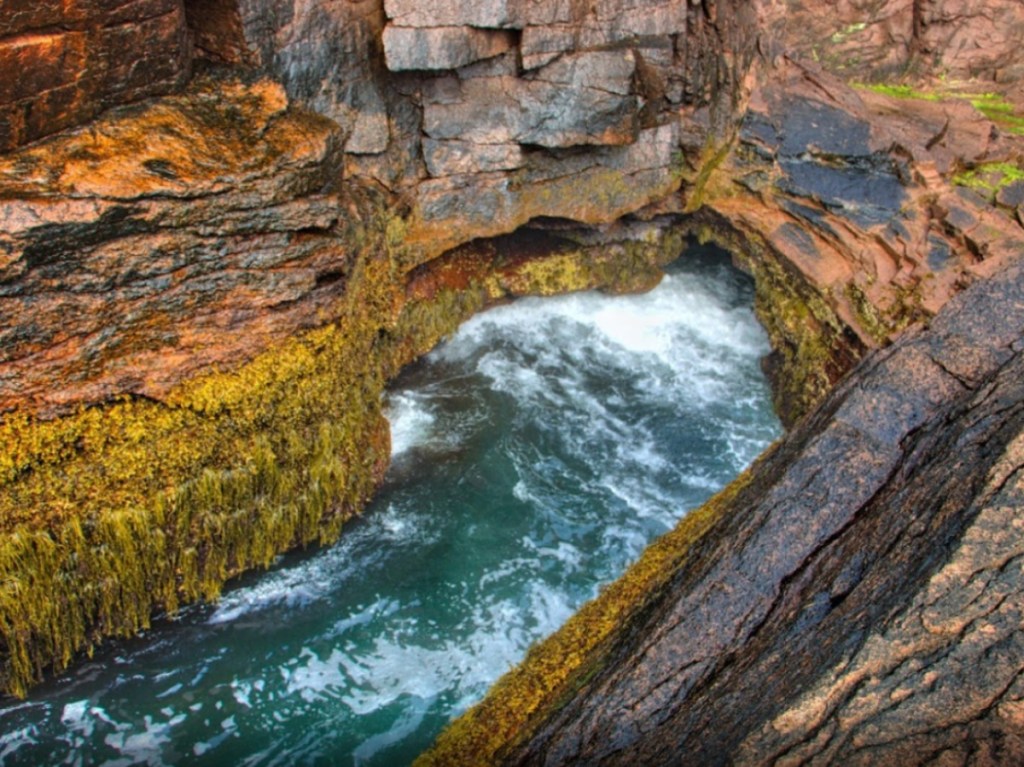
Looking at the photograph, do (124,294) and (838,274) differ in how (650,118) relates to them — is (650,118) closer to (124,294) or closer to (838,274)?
(838,274)

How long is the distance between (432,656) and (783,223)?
802 centimetres

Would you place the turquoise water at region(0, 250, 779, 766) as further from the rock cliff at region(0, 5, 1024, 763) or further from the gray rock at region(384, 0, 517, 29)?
the gray rock at region(384, 0, 517, 29)

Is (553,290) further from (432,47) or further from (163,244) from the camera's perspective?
(163,244)

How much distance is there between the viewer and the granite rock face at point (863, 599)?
3572mm

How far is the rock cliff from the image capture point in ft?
14.6

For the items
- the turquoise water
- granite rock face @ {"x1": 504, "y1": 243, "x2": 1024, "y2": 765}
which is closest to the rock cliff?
granite rock face @ {"x1": 504, "y1": 243, "x2": 1024, "y2": 765}

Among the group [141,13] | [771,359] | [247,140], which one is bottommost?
[771,359]

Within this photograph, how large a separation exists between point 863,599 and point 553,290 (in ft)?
33.5

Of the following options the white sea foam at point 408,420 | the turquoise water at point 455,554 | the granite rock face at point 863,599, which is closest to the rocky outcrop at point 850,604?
the granite rock face at point 863,599

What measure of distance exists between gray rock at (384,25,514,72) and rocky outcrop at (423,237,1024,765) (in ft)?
20.4

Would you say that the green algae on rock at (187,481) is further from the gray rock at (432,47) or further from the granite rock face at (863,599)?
the granite rock face at (863,599)

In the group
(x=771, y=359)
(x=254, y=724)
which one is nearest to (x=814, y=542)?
(x=254, y=724)

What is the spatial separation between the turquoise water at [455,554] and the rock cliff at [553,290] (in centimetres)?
52

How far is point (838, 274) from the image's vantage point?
11961 mm
